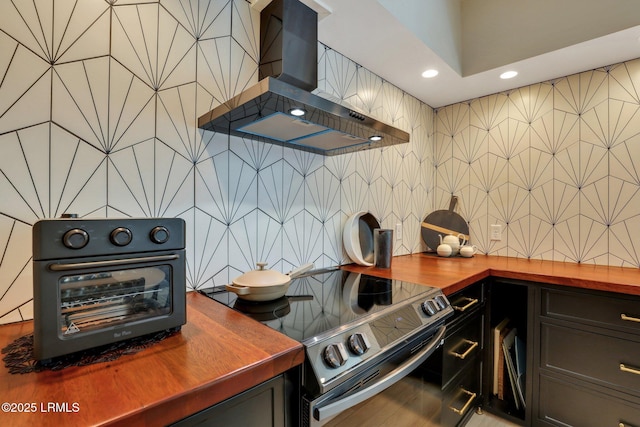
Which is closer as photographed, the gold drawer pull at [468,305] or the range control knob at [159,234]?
the range control knob at [159,234]

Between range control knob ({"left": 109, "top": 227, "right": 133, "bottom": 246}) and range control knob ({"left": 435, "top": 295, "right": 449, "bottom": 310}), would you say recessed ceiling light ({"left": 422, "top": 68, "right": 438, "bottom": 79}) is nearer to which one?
range control knob ({"left": 435, "top": 295, "right": 449, "bottom": 310})

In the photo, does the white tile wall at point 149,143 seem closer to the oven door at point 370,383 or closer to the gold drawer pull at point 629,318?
the oven door at point 370,383

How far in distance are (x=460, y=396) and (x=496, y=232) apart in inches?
49.6

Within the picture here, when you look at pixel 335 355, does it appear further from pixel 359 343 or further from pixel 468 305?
pixel 468 305

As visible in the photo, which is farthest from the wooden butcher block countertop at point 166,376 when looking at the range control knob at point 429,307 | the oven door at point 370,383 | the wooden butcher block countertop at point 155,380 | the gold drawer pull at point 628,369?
the gold drawer pull at point 628,369

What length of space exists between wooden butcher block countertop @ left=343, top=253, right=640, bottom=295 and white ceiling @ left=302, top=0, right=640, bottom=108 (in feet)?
4.02

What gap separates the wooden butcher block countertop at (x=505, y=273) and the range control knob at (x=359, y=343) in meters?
0.59

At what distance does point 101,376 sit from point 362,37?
175 centimetres

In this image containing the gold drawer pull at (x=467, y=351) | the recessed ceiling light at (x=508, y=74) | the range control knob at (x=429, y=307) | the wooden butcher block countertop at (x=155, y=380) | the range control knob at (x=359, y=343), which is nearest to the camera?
the wooden butcher block countertop at (x=155, y=380)

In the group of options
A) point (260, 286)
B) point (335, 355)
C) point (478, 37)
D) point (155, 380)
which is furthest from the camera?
point (478, 37)

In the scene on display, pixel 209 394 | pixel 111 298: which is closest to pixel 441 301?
pixel 209 394

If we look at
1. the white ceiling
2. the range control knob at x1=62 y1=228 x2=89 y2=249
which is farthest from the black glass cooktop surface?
the white ceiling

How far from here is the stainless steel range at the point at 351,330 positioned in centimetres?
74

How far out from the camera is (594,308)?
1.41 meters
